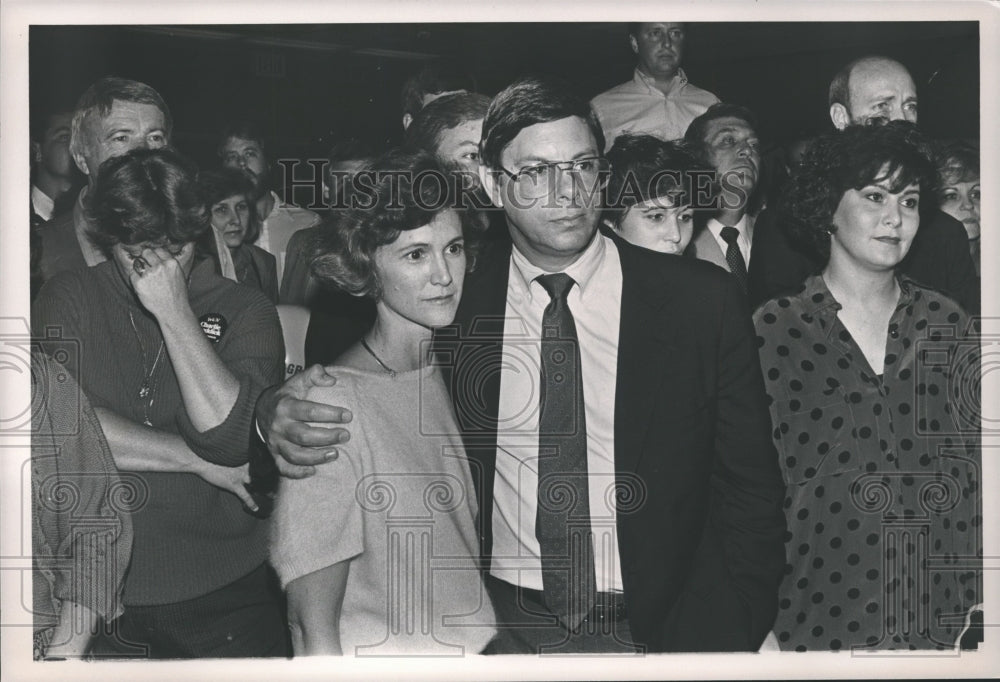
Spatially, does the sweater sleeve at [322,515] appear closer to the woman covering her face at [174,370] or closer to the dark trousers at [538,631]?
the woman covering her face at [174,370]

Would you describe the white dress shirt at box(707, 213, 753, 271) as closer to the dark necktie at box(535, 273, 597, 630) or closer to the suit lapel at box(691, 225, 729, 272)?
the suit lapel at box(691, 225, 729, 272)

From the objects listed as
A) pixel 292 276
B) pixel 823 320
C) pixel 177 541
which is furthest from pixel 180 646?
pixel 823 320

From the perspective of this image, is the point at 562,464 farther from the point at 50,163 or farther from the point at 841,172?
the point at 50,163

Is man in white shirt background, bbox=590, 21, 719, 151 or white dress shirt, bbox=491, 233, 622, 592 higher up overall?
man in white shirt background, bbox=590, 21, 719, 151

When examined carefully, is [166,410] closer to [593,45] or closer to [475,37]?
[475,37]

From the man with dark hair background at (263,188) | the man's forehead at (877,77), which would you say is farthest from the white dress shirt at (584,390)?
the man's forehead at (877,77)

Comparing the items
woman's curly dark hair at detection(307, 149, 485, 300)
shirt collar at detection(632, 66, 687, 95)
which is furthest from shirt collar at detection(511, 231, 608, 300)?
shirt collar at detection(632, 66, 687, 95)

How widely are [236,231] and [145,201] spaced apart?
205mm

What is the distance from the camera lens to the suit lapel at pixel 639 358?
2355 millimetres

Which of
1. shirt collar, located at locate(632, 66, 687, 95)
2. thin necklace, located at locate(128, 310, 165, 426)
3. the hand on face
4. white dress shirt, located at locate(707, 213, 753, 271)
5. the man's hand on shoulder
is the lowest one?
the man's hand on shoulder

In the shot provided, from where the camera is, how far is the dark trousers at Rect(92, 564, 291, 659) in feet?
7.73

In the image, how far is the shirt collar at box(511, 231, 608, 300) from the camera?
2.37 m

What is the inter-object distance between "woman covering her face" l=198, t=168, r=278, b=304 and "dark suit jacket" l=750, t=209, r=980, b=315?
1.06 m

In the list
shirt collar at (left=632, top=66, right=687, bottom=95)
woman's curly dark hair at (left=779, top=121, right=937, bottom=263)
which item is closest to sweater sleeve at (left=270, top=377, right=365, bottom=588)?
shirt collar at (left=632, top=66, right=687, bottom=95)
